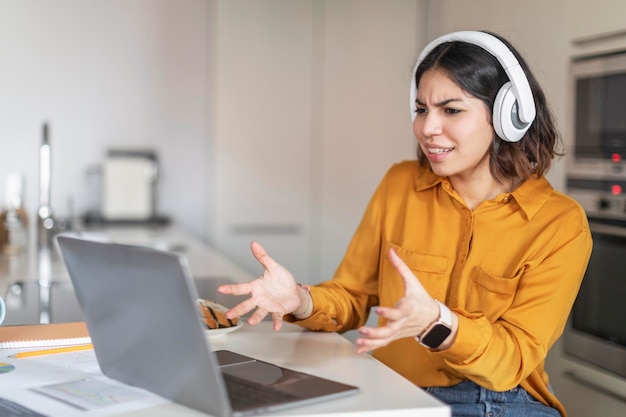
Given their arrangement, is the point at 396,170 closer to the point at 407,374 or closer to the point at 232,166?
the point at 407,374

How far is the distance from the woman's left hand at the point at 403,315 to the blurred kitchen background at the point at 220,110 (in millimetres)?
2528

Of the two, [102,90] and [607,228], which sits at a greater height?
[102,90]

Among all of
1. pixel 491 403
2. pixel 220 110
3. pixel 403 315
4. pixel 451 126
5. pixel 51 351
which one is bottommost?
pixel 491 403

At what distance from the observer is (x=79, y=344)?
1.44 meters

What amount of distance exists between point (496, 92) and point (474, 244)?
306 mm

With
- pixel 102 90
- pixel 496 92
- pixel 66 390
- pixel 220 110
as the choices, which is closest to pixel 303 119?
pixel 220 110

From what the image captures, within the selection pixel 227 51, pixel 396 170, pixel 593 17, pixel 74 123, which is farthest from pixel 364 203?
pixel 396 170

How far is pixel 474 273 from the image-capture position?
1636 millimetres

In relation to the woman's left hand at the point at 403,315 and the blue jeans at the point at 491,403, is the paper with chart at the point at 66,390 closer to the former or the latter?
the woman's left hand at the point at 403,315

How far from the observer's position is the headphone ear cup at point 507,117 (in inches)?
63.1

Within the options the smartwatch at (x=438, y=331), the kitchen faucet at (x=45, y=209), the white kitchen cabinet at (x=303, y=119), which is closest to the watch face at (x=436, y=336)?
the smartwatch at (x=438, y=331)

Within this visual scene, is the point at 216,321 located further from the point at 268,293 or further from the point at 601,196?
the point at 601,196

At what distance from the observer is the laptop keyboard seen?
1.04 m

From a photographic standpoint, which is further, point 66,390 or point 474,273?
point 474,273
